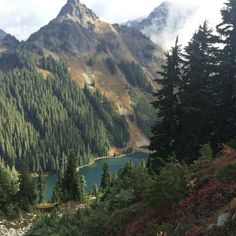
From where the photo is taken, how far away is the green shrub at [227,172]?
1999cm

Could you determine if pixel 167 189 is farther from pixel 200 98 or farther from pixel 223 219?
pixel 200 98

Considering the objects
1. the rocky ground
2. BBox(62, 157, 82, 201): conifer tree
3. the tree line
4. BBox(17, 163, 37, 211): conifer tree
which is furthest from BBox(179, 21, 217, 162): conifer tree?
BBox(62, 157, 82, 201): conifer tree

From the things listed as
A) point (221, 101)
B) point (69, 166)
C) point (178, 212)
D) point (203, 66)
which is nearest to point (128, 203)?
point (178, 212)

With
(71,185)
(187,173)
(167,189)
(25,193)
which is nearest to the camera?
(167,189)

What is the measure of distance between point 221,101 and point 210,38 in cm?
628

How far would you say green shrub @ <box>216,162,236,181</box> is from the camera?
787 inches

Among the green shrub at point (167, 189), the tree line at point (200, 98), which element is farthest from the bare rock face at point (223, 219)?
the tree line at point (200, 98)

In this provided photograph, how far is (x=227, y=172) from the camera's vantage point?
2042cm

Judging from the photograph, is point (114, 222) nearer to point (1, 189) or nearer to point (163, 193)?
point (163, 193)

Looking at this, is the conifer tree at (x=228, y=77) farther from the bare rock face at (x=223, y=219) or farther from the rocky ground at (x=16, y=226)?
the rocky ground at (x=16, y=226)

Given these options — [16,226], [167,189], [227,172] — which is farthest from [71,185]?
[227,172]

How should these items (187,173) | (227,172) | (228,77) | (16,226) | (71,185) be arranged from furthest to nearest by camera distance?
(71,185) → (16,226) → (228,77) → (187,173) → (227,172)

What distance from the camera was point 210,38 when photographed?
40.8 metres

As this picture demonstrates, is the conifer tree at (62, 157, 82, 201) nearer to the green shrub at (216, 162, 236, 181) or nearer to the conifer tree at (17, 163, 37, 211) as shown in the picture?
the conifer tree at (17, 163, 37, 211)
